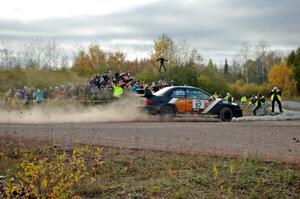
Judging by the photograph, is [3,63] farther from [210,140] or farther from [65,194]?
[65,194]

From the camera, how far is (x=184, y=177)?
813 cm

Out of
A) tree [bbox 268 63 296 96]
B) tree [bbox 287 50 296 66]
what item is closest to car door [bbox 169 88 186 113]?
tree [bbox 268 63 296 96]

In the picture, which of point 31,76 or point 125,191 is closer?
point 125,191

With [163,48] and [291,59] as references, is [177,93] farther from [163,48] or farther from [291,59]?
[291,59]

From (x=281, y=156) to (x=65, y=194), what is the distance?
5.94 meters

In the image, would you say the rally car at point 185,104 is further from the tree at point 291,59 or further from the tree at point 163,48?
the tree at point 291,59

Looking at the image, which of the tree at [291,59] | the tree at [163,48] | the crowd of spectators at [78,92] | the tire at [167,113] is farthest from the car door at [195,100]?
the tree at [291,59]

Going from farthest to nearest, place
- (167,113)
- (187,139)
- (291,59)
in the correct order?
(291,59), (167,113), (187,139)

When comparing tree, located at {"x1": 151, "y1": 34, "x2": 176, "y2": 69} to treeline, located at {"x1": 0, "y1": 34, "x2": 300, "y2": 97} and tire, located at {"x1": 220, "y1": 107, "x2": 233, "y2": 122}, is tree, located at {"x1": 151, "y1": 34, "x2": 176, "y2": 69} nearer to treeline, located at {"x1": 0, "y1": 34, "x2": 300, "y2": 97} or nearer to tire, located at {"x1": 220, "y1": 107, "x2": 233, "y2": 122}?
treeline, located at {"x1": 0, "y1": 34, "x2": 300, "y2": 97}

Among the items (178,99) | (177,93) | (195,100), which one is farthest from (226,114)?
(177,93)

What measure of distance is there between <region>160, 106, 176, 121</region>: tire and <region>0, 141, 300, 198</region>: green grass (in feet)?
34.8

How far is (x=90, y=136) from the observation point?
13570 mm

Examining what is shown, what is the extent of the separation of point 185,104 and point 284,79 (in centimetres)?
6651

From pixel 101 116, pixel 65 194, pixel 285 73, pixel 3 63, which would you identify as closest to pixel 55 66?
pixel 3 63
